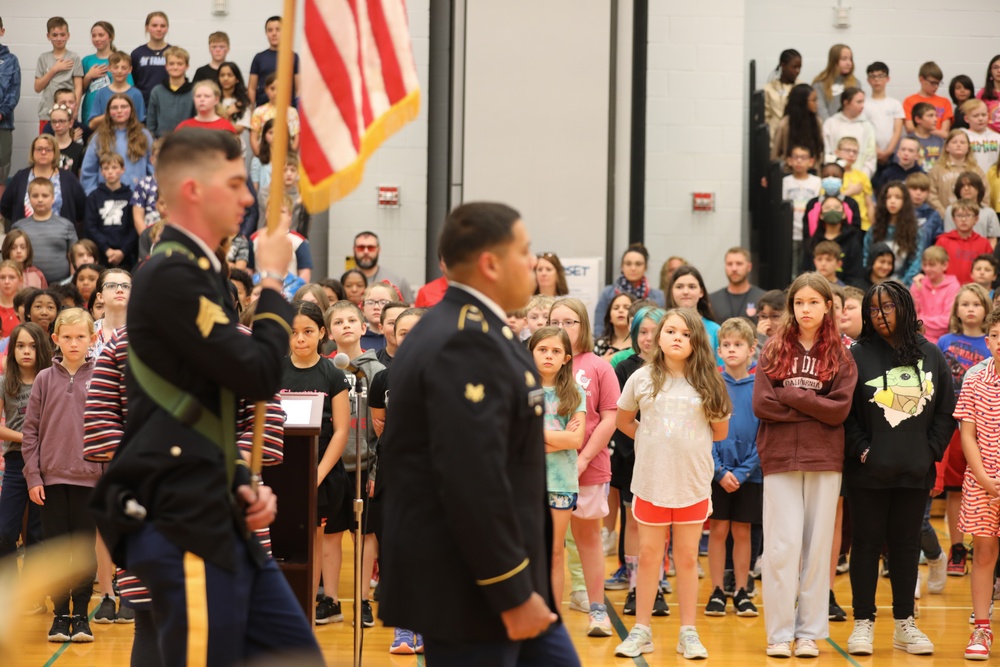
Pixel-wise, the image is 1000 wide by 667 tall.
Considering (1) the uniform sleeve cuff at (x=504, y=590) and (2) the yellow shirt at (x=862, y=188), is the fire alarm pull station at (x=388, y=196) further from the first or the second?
(1) the uniform sleeve cuff at (x=504, y=590)

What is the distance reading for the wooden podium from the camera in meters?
4.90

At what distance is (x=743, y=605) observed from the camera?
6.86m

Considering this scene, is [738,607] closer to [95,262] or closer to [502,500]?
[502,500]

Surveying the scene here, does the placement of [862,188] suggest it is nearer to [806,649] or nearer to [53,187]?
[806,649]

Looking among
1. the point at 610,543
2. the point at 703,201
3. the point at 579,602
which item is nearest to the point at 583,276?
the point at 703,201

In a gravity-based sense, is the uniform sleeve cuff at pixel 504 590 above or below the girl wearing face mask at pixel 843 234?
below

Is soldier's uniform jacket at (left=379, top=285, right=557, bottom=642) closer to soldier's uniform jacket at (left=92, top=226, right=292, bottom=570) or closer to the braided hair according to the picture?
soldier's uniform jacket at (left=92, top=226, right=292, bottom=570)

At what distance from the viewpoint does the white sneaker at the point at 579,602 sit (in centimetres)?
688

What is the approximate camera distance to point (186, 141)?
10.0 feet

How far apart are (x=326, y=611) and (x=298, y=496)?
1661 mm

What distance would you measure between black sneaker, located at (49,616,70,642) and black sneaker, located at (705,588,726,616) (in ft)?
10.7

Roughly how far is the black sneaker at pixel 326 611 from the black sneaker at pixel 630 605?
1499 millimetres

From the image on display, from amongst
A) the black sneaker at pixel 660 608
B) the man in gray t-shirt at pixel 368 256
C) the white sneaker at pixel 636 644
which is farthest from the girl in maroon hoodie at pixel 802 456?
the man in gray t-shirt at pixel 368 256

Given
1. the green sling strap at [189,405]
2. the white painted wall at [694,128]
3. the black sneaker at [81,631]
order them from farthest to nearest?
the white painted wall at [694,128] < the black sneaker at [81,631] < the green sling strap at [189,405]
